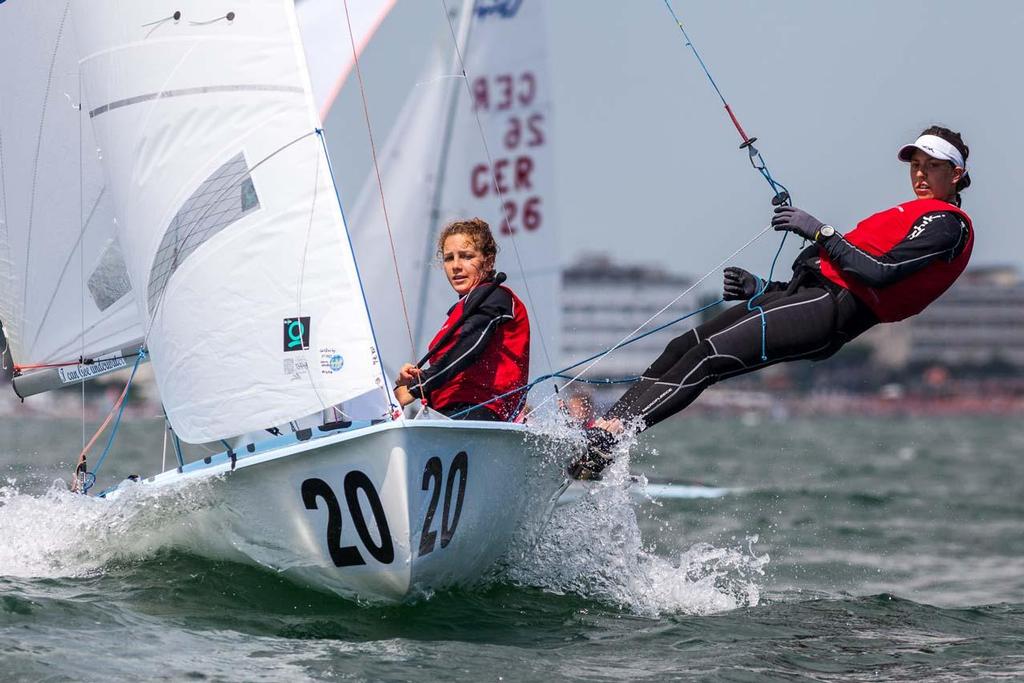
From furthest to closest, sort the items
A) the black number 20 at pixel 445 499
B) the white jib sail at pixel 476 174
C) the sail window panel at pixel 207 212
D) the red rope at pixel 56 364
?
the white jib sail at pixel 476 174
the red rope at pixel 56 364
the sail window panel at pixel 207 212
the black number 20 at pixel 445 499

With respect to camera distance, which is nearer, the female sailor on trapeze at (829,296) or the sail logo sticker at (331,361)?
the sail logo sticker at (331,361)

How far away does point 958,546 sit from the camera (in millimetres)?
8383

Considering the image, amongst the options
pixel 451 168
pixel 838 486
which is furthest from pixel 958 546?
pixel 838 486

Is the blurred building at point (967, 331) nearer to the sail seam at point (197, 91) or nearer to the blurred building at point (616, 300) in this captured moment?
the blurred building at point (616, 300)

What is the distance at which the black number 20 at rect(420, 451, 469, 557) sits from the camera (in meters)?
4.33

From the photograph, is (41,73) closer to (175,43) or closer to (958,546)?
(175,43)

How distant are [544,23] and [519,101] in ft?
1.82

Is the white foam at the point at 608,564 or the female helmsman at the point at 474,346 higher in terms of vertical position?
the female helmsman at the point at 474,346

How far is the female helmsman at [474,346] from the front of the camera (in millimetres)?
4711

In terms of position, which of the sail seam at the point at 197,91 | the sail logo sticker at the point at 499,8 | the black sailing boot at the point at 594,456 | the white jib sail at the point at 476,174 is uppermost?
the sail logo sticker at the point at 499,8

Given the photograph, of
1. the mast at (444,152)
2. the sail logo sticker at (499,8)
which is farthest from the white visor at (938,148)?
the sail logo sticker at (499,8)

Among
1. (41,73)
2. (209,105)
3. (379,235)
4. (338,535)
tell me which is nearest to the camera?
(338,535)

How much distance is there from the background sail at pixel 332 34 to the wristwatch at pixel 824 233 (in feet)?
14.1

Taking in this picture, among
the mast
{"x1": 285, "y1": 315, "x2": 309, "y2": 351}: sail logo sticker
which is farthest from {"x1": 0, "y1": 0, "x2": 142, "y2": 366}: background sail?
the mast
